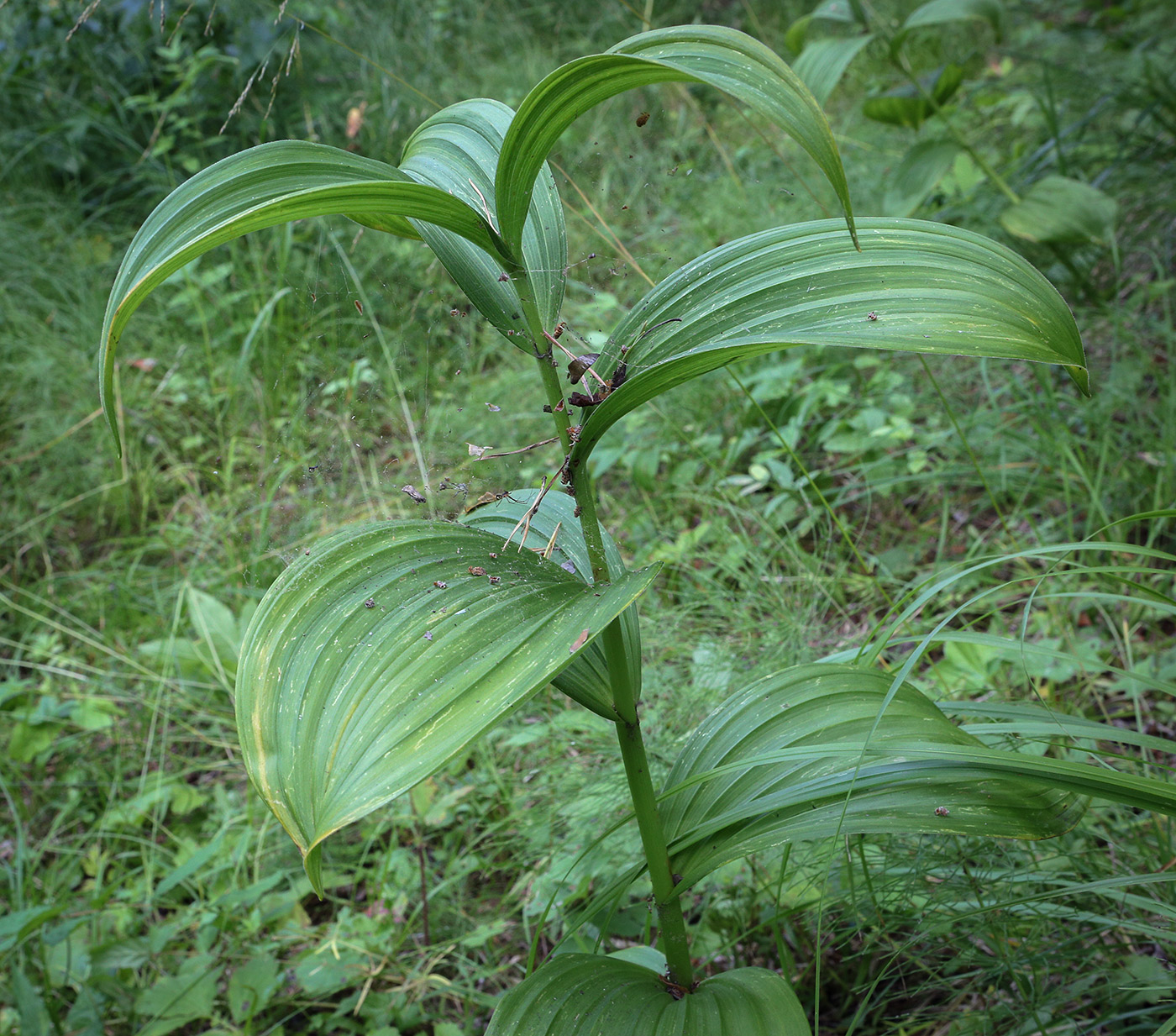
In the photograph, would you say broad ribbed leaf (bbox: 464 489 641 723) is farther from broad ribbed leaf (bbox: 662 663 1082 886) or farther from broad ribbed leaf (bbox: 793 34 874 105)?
broad ribbed leaf (bbox: 793 34 874 105)

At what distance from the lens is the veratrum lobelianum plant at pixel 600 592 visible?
1.87ft

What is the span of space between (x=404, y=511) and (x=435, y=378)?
794mm

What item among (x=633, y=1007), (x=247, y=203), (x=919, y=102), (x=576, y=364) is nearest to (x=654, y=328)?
(x=576, y=364)

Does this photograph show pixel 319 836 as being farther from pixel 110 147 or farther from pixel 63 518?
pixel 110 147

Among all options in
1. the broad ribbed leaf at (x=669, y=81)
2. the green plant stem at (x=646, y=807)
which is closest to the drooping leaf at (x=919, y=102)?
the broad ribbed leaf at (x=669, y=81)

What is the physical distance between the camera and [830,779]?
0.80 m

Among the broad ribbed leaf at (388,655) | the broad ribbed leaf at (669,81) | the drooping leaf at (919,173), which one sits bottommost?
the broad ribbed leaf at (388,655)

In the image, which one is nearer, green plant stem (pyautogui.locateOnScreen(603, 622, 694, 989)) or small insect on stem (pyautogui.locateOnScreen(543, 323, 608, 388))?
small insect on stem (pyautogui.locateOnScreen(543, 323, 608, 388))

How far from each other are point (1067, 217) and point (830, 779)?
1.68 m

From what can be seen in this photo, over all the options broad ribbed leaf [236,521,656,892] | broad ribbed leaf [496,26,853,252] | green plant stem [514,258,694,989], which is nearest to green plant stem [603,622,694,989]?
green plant stem [514,258,694,989]

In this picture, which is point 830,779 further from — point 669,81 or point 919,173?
point 919,173

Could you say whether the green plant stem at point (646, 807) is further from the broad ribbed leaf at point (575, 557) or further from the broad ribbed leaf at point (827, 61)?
the broad ribbed leaf at point (827, 61)

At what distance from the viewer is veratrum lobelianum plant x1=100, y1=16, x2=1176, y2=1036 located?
1.87ft

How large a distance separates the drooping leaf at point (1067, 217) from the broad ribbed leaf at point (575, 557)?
1.51 meters
